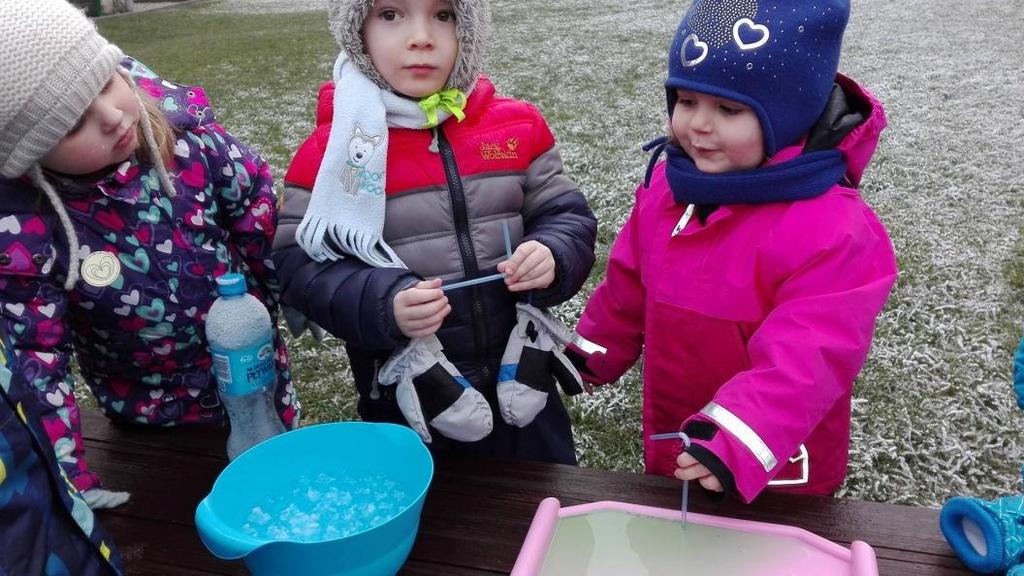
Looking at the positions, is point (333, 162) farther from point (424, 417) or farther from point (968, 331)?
point (968, 331)

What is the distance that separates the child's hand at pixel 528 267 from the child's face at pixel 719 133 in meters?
0.36

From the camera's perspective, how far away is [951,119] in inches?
279

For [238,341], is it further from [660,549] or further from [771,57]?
[771,57]

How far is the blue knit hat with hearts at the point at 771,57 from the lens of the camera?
4.69 ft

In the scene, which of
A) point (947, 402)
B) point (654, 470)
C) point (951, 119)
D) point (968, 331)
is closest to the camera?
point (654, 470)

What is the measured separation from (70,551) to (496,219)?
1020mm

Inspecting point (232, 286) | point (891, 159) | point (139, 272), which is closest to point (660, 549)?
point (232, 286)

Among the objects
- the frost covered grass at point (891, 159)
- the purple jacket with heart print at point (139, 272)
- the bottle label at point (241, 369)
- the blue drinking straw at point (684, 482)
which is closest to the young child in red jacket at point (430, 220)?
the bottle label at point (241, 369)

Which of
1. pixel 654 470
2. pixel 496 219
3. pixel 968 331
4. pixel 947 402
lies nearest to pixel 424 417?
pixel 496 219

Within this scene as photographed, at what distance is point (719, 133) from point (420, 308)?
659mm

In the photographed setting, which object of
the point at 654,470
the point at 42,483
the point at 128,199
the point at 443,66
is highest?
the point at 443,66

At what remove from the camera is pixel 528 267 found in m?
1.65

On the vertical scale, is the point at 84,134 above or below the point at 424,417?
above

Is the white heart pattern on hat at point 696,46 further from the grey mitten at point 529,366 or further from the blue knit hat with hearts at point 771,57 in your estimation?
the grey mitten at point 529,366
